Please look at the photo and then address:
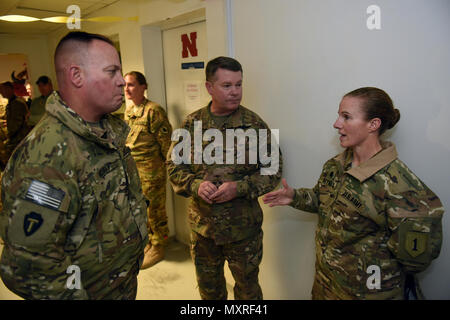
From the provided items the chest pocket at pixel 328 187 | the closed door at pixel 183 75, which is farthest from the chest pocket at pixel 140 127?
the chest pocket at pixel 328 187

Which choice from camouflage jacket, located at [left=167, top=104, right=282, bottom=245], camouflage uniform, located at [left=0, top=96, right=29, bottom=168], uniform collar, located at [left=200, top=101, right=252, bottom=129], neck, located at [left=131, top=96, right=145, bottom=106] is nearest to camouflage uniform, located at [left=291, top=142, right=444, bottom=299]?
camouflage jacket, located at [left=167, top=104, right=282, bottom=245]

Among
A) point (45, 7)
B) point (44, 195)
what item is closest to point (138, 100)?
point (45, 7)

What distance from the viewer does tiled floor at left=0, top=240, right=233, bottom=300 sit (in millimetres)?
2328

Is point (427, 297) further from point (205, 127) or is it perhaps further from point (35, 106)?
point (35, 106)

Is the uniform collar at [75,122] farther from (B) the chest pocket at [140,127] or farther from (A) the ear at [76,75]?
(B) the chest pocket at [140,127]

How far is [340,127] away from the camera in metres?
1.24

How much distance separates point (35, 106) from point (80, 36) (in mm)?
4662

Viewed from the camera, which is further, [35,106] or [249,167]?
[35,106]

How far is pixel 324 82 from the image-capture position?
5.18ft

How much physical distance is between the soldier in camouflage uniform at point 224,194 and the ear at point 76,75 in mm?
785

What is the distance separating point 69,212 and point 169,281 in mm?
1833

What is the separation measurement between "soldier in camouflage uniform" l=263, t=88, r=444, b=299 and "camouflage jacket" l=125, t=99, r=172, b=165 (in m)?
1.81

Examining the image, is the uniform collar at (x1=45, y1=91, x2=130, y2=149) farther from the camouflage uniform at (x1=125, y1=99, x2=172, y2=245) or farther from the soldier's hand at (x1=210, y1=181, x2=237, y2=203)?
the camouflage uniform at (x1=125, y1=99, x2=172, y2=245)
